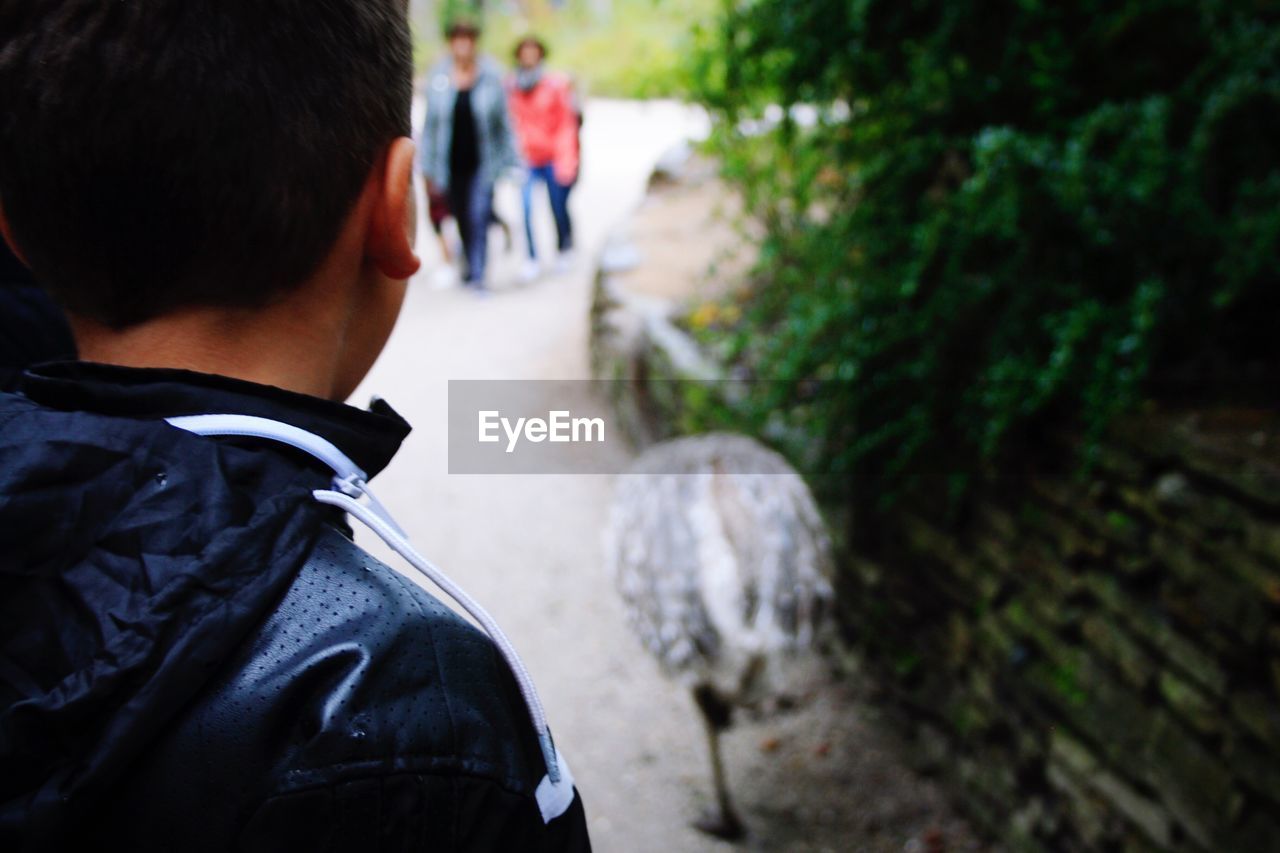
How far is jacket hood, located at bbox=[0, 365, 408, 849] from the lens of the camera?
27.9 inches

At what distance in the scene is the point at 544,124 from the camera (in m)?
8.77

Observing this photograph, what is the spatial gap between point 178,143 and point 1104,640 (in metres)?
2.82

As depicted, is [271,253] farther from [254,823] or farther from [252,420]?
[254,823]

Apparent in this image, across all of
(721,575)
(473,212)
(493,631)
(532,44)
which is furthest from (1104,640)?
(532,44)

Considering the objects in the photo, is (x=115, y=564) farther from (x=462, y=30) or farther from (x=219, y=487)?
(x=462, y=30)

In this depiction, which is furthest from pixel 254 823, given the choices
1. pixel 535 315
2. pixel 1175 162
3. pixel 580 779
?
pixel 535 315

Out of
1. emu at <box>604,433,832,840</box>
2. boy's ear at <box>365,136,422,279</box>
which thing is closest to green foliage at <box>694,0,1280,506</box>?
emu at <box>604,433,832,840</box>

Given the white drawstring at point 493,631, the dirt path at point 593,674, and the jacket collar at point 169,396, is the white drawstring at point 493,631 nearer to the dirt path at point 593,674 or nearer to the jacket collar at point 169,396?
the jacket collar at point 169,396

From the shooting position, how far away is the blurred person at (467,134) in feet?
26.3

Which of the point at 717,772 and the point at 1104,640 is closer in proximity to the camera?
the point at 1104,640

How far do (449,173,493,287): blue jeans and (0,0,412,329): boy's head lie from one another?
753 centimetres

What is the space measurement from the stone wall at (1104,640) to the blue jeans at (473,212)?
514cm

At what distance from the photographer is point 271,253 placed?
889 millimetres

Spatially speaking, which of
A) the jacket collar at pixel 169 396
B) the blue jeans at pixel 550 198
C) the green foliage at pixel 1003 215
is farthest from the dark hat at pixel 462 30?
the jacket collar at pixel 169 396
